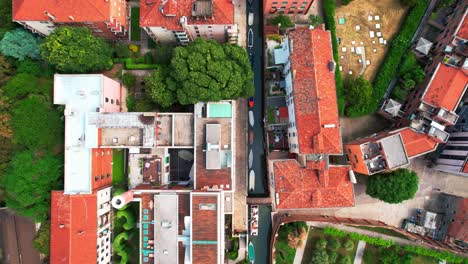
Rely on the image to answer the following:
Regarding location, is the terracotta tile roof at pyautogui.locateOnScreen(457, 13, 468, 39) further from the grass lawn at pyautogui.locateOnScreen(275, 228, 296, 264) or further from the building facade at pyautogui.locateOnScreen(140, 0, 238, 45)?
the grass lawn at pyautogui.locateOnScreen(275, 228, 296, 264)

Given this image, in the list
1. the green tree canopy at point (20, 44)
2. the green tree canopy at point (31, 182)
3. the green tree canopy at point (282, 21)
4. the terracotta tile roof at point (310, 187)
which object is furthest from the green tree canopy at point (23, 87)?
the green tree canopy at point (282, 21)

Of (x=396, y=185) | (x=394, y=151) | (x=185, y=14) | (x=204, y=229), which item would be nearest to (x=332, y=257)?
(x=396, y=185)

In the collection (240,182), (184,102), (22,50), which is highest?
(22,50)

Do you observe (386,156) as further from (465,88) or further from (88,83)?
(88,83)

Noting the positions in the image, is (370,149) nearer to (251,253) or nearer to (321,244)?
(321,244)

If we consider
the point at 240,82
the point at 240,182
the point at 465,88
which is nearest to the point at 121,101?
the point at 240,82

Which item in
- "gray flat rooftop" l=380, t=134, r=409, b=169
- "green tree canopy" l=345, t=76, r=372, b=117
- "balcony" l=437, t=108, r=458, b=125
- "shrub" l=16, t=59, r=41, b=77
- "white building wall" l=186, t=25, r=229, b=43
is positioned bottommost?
"gray flat rooftop" l=380, t=134, r=409, b=169

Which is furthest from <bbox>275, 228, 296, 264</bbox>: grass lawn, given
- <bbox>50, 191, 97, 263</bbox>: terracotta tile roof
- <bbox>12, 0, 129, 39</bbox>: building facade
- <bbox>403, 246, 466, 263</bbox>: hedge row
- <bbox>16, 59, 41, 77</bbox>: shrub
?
<bbox>16, 59, 41, 77</bbox>: shrub
